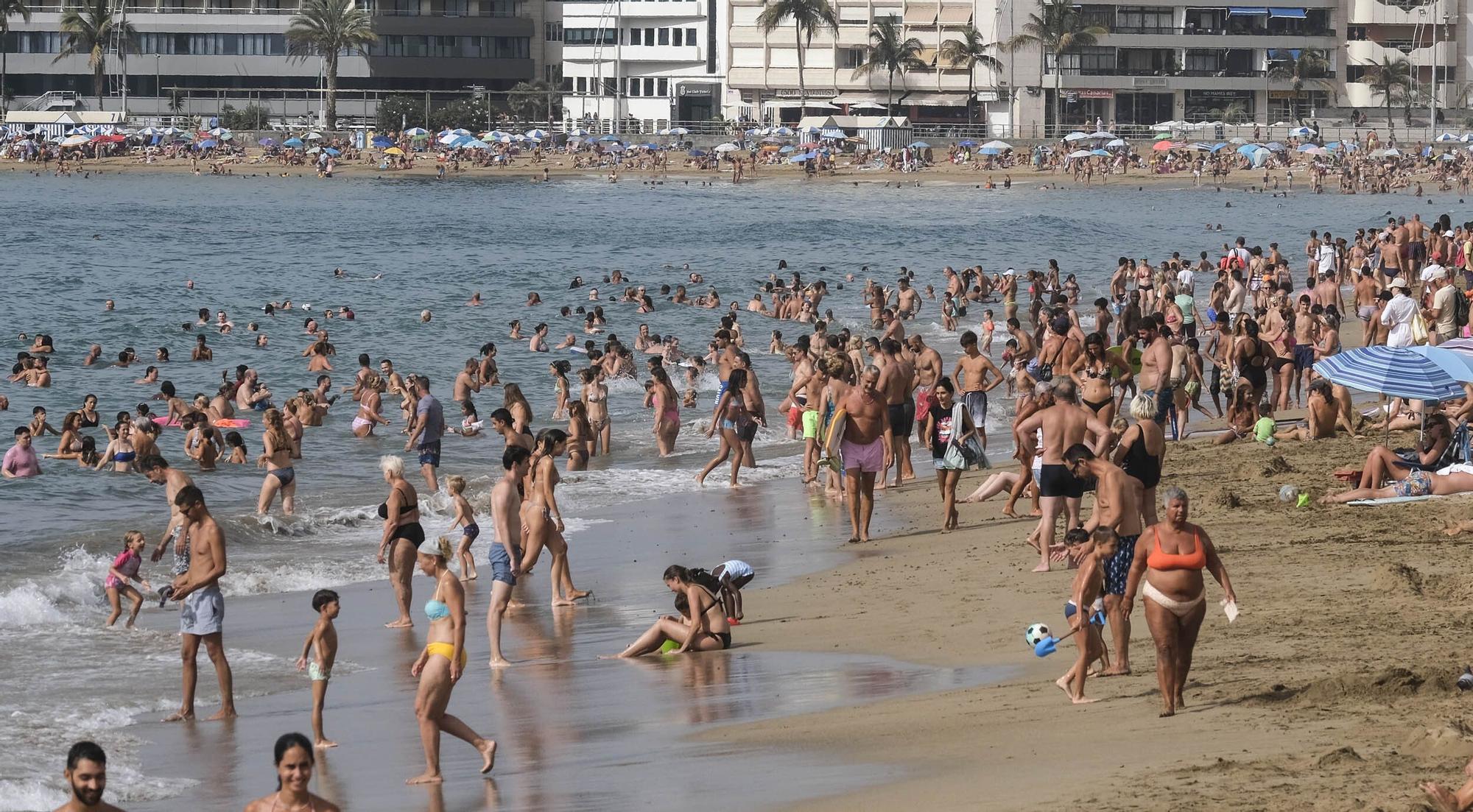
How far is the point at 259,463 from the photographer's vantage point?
19.5 meters

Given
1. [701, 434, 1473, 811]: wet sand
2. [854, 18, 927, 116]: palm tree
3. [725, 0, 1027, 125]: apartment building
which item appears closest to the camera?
[701, 434, 1473, 811]: wet sand

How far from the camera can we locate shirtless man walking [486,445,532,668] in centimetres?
1091

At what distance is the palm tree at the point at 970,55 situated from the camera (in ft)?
316

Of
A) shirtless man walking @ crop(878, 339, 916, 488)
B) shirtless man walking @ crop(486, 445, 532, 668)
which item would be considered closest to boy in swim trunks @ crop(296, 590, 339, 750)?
shirtless man walking @ crop(486, 445, 532, 668)

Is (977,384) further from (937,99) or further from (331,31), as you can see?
(331,31)

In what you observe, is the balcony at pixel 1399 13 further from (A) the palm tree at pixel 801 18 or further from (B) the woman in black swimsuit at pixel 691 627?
(B) the woman in black swimsuit at pixel 691 627

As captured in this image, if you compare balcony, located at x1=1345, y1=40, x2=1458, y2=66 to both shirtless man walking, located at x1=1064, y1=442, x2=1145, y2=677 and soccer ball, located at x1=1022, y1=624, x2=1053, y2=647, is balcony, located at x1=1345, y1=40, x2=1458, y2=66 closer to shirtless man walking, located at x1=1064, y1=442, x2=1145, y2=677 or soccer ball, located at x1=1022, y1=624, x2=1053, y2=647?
shirtless man walking, located at x1=1064, y1=442, x2=1145, y2=677

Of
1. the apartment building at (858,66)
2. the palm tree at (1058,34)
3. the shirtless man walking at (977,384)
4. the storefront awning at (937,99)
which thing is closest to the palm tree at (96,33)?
the apartment building at (858,66)

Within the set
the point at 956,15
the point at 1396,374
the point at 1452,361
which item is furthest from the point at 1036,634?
the point at 956,15

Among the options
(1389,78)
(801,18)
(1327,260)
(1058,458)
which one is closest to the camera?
(1058,458)

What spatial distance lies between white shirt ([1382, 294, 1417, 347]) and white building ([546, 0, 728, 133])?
85.4m

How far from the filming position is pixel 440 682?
8.39m

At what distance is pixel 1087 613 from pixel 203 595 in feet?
→ 16.7

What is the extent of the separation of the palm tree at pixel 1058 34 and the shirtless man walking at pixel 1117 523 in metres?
87.6
